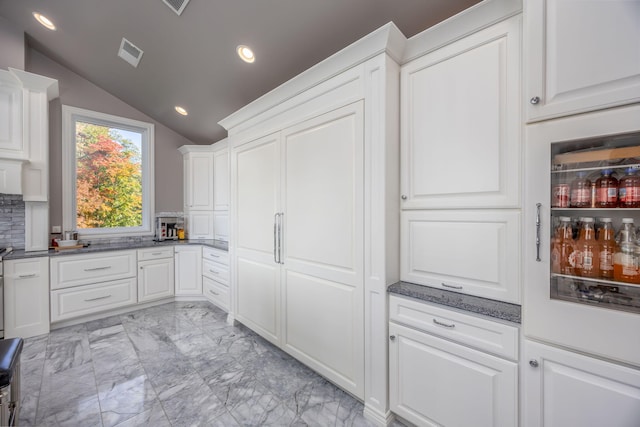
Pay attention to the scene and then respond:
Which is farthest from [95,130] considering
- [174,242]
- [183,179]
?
[174,242]

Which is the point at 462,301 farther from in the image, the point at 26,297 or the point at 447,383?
the point at 26,297

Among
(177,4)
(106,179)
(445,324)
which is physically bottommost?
(445,324)

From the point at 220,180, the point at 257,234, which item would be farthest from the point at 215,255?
the point at 257,234

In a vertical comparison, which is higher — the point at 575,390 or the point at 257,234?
the point at 257,234

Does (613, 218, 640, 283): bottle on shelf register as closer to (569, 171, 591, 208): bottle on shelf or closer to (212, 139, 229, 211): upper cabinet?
(569, 171, 591, 208): bottle on shelf

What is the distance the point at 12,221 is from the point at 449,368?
4.72 metres

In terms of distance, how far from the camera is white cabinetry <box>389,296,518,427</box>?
4.19ft

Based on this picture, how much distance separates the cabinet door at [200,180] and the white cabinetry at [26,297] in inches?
74.4

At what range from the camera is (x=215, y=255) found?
12.1 feet

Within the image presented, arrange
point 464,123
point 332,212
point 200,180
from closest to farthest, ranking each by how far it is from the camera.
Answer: point 464,123
point 332,212
point 200,180

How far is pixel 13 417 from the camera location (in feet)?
4.65

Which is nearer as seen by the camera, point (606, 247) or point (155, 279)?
point (606, 247)

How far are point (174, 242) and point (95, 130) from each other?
6.41ft

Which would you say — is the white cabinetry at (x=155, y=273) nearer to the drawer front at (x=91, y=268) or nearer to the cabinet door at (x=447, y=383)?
the drawer front at (x=91, y=268)
